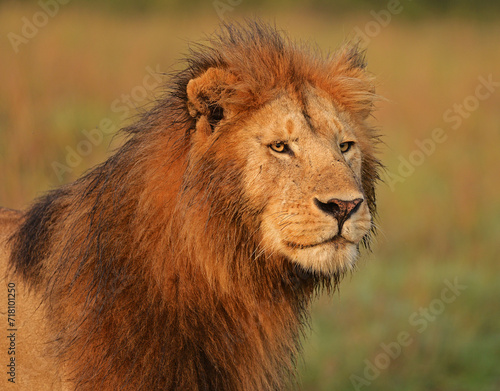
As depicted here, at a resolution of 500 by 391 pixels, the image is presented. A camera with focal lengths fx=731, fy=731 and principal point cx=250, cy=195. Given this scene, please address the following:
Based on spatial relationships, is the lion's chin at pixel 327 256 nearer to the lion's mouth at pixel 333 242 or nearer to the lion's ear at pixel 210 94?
the lion's mouth at pixel 333 242

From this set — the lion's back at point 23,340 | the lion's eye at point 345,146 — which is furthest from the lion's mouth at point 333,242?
the lion's back at point 23,340

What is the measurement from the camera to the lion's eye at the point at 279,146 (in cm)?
354

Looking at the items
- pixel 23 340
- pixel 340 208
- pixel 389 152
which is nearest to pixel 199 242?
pixel 340 208

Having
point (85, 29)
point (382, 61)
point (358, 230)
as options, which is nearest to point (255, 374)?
point (358, 230)

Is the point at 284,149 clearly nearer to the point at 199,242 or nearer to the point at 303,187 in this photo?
the point at 303,187

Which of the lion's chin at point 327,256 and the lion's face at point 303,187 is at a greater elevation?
the lion's face at point 303,187

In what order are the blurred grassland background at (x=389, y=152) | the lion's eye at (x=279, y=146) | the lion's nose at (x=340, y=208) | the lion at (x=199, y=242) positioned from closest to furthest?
the lion's nose at (x=340, y=208) → the lion at (x=199, y=242) → the lion's eye at (x=279, y=146) → the blurred grassland background at (x=389, y=152)

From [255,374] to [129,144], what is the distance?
1.35m

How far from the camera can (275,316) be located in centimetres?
377

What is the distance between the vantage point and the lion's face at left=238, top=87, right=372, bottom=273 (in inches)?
131

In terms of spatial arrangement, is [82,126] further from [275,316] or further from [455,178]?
[275,316]

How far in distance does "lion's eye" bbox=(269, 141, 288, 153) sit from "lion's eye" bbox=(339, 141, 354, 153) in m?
0.35

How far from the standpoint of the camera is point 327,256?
3371 millimetres

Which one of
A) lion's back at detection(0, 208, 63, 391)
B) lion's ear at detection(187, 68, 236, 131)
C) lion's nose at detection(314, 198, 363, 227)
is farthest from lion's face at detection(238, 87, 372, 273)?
lion's back at detection(0, 208, 63, 391)
